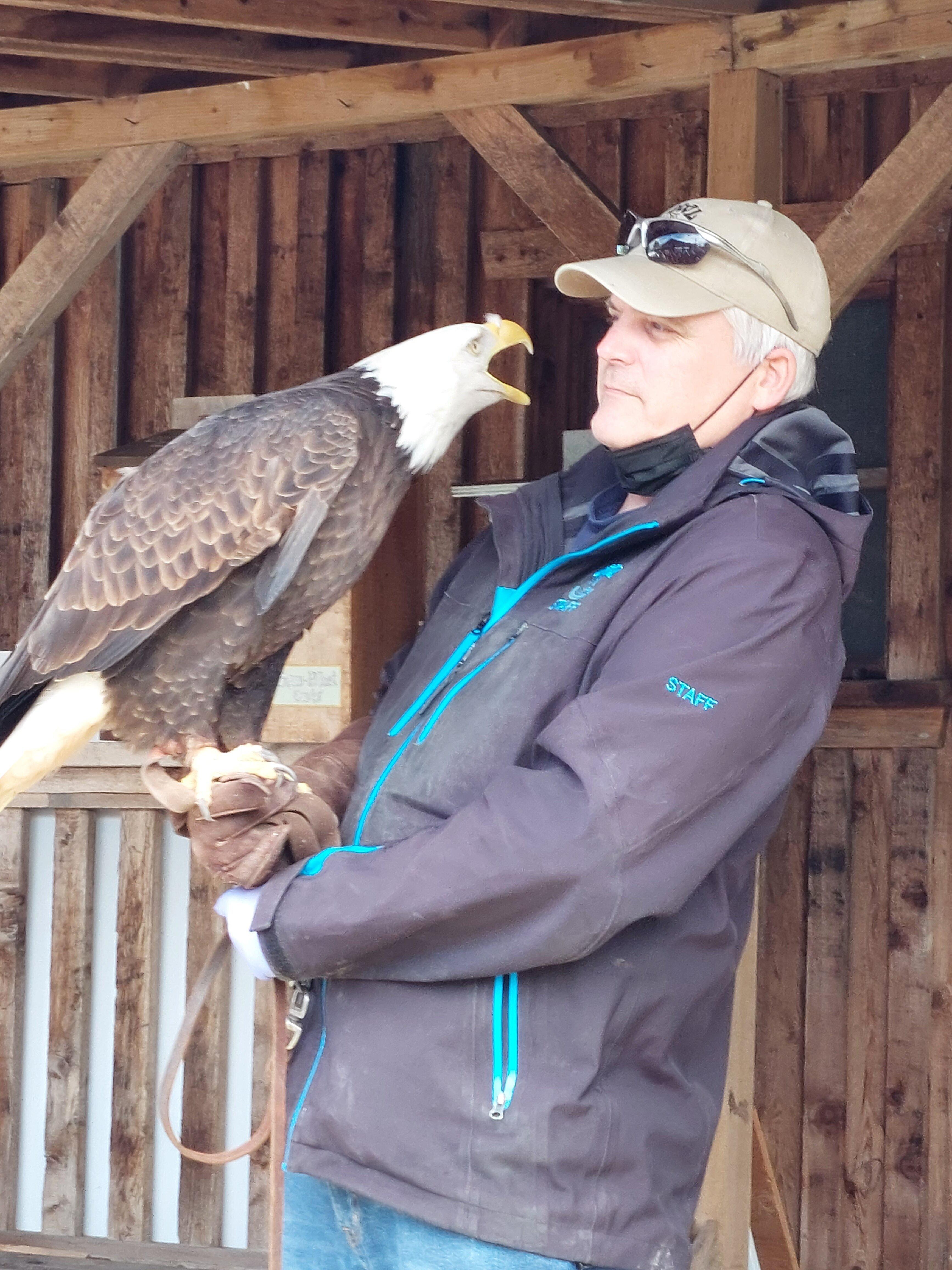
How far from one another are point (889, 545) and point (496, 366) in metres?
1.34

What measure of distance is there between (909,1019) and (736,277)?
3220 mm

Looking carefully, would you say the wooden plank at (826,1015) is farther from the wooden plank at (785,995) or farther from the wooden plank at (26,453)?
the wooden plank at (26,453)

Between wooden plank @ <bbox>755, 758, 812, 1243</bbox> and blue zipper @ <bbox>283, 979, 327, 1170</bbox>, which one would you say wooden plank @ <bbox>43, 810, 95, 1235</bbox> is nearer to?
wooden plank @ <bbox>755, 758, 812, 1243</bbox>

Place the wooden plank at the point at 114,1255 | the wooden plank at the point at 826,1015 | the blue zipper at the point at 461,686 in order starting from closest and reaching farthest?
the blue zipper at the point at 461,686
the wooden plank at the point at 826,1015
the wooden plank at the point at 114,1255

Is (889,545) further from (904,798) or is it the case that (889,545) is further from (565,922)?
(565,922)

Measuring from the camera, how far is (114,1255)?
549 cm

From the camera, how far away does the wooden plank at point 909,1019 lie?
4.99 meters

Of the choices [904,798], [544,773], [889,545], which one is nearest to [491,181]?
[889,545]

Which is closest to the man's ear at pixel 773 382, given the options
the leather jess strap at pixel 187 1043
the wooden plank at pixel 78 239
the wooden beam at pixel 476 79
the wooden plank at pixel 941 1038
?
the leather jess strap at pixel 187 1043

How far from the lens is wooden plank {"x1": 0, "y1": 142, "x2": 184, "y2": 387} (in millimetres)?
4375

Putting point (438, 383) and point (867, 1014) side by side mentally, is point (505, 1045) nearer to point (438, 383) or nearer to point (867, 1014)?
point (438, 383)

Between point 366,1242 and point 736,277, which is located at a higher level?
point 736,277

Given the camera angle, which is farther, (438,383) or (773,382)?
(438,383)

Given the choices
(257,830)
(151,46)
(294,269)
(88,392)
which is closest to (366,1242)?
(257,830)
